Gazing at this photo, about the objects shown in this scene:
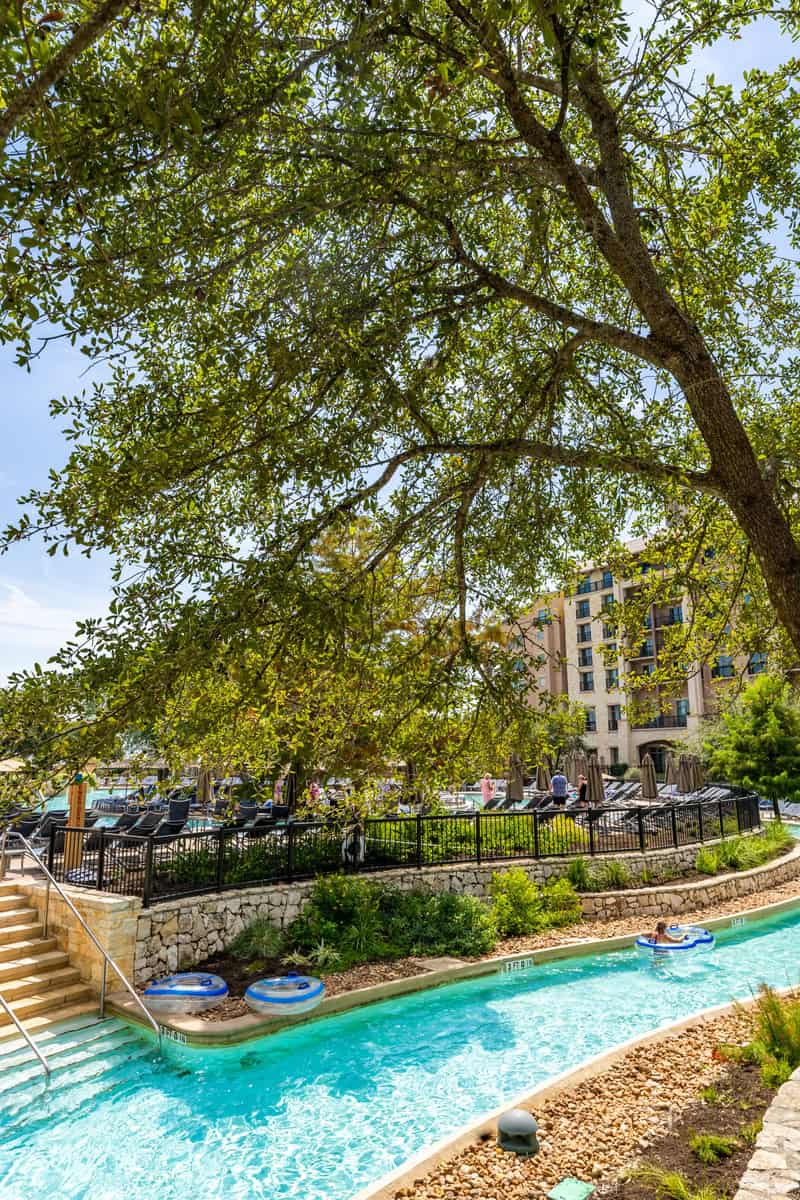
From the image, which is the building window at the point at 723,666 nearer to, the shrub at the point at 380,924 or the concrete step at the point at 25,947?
the shrub at the point at 380,924

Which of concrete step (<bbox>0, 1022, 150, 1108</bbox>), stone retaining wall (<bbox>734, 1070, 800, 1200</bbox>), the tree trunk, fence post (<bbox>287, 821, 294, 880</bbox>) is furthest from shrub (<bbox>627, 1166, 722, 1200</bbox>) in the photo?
fence post (<bbox>287, 821, 294, 880</bbox>)

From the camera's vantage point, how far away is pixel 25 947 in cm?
1048

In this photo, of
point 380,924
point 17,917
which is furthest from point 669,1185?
point 17,917

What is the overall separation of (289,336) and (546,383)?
2.73 metres

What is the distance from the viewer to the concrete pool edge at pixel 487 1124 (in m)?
5.49

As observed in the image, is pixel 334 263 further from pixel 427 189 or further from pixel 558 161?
pixel 558 161

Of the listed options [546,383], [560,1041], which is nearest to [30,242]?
[546,383]

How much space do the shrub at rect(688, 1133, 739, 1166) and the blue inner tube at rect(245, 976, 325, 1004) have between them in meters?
5.58

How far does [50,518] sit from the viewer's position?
4.49m

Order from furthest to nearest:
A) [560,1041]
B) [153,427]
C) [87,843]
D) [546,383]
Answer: [87,843] → [560,1041] → [546,383] → [153,427]

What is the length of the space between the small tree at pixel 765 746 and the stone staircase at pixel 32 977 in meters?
20.6

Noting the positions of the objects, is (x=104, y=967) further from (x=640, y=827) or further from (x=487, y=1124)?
(x=640, y=827)

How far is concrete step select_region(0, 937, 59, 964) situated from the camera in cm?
1028

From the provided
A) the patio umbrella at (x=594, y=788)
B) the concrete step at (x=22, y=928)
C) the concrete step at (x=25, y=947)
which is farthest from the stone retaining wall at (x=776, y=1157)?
the patio umbrella at (x=594, y=788)
